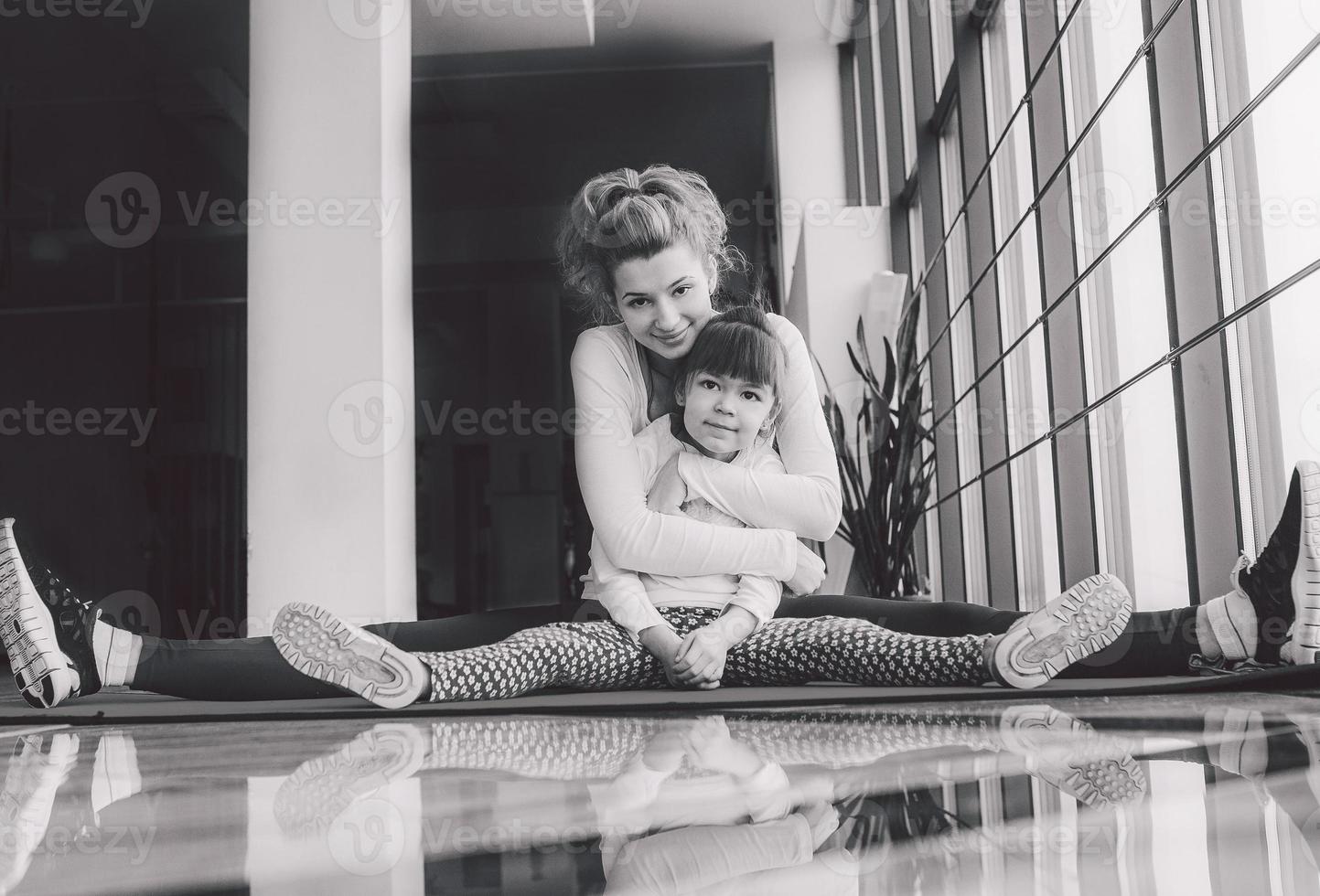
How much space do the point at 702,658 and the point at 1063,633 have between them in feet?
1.38

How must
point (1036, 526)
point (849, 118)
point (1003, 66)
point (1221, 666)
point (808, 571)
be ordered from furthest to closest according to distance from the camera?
point (849, 118) < point (1003, 66) < point (1036, 526) < point (808, 571) < point (1221, 666)

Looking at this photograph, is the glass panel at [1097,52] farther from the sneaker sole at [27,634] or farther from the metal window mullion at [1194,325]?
the sneaker sole at [27,634]

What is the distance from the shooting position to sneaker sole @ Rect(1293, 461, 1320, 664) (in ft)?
3.52

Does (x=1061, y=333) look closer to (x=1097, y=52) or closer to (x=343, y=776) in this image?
(x=1097, y=52)

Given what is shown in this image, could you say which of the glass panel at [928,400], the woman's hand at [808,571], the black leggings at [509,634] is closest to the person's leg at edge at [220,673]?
the black leggings at [509,634]

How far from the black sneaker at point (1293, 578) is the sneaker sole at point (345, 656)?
920 mm

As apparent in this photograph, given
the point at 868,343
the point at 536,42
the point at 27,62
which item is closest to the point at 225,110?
the point at 27,62

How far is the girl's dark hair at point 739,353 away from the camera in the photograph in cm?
144

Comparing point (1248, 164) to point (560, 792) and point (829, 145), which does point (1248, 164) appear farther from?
Answer: point (829, 145)

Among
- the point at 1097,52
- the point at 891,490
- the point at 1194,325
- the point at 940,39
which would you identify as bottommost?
the point at 891,490

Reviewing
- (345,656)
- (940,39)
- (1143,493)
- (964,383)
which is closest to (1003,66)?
→ (940,39)

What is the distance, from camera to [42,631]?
1.29 metres

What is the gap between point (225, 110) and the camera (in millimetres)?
4785

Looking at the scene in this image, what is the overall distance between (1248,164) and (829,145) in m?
3.12
